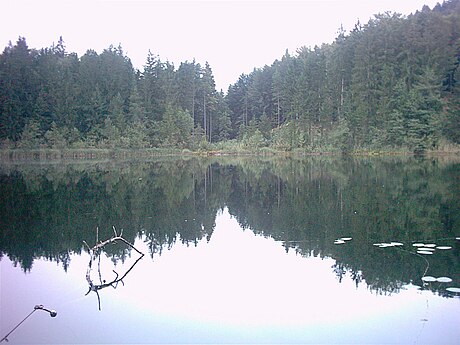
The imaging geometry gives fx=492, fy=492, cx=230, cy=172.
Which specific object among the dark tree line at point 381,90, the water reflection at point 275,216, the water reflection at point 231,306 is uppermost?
the dark tree line at point 381,90

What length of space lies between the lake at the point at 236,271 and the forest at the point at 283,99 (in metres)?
38.7

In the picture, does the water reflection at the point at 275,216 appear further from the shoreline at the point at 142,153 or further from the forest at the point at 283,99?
the forest at the point at 283,99

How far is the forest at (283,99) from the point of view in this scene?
57.2 m

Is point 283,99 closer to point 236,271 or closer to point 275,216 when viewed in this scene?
point 275,216

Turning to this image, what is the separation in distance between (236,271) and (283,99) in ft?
224

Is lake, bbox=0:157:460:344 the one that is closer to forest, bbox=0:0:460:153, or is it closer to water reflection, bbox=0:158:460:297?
water reflection, bbox=0:158:460:297

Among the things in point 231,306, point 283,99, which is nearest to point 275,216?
point 231,306

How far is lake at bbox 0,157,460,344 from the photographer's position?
771 cm

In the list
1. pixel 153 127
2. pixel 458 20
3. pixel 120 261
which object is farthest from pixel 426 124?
pixel 120 261

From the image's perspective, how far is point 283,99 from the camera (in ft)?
254

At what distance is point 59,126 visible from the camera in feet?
217

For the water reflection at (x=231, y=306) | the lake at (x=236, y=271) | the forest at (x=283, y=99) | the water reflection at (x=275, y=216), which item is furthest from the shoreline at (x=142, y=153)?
the water reflection at (x=231, y=306)

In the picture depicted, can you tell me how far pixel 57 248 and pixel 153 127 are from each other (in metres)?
58.4

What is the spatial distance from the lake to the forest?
38744mm
